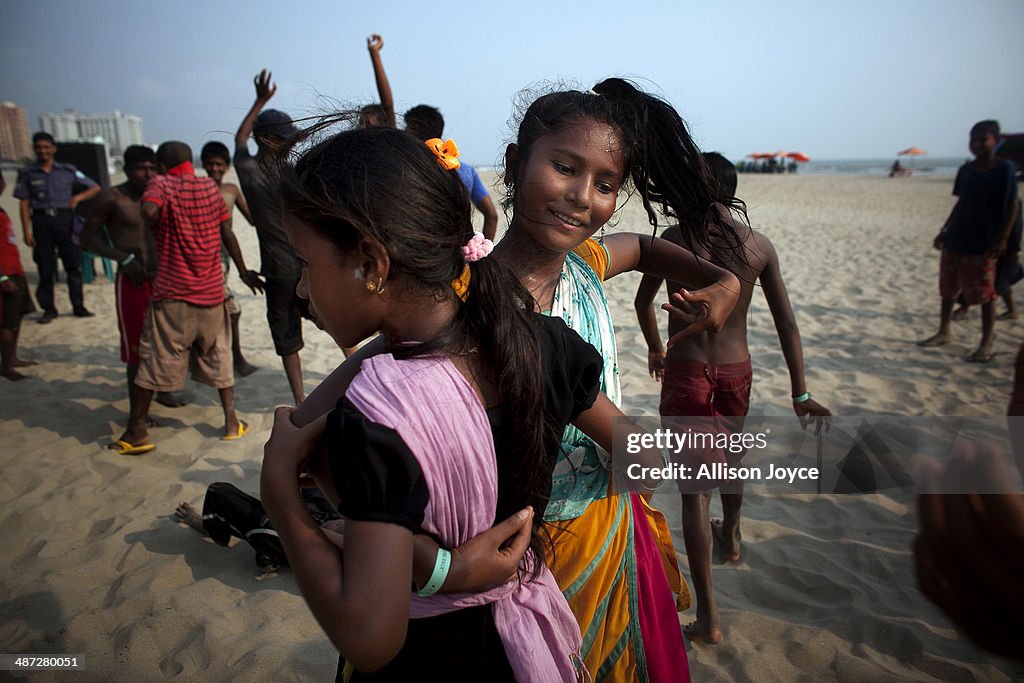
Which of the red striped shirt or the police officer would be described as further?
the police officer

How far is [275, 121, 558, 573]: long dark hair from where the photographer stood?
987 millimetres

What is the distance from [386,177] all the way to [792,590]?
2.67m

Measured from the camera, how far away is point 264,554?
9.14 ft

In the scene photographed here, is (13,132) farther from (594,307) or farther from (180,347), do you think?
(594,307)

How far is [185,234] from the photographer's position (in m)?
3.93

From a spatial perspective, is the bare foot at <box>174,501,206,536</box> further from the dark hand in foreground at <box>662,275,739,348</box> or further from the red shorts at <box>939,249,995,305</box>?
the red shorts at <box>939,249,995,305</box>

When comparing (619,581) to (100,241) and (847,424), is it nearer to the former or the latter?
(847,424)

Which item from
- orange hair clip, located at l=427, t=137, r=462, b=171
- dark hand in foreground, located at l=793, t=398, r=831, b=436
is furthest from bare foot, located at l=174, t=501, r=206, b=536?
dark hand in foreground, located at l=793, t=398, r=831, b=436

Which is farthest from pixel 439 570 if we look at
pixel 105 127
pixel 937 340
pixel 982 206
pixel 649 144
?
pixel 105 127

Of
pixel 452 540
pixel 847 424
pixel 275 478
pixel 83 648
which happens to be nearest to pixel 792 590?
pixel 847 424

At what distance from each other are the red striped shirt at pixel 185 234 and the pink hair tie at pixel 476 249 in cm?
346

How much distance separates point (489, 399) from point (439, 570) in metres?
0.29

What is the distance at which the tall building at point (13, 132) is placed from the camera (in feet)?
130

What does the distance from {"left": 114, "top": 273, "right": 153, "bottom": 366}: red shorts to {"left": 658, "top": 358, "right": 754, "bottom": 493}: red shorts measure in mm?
3721
